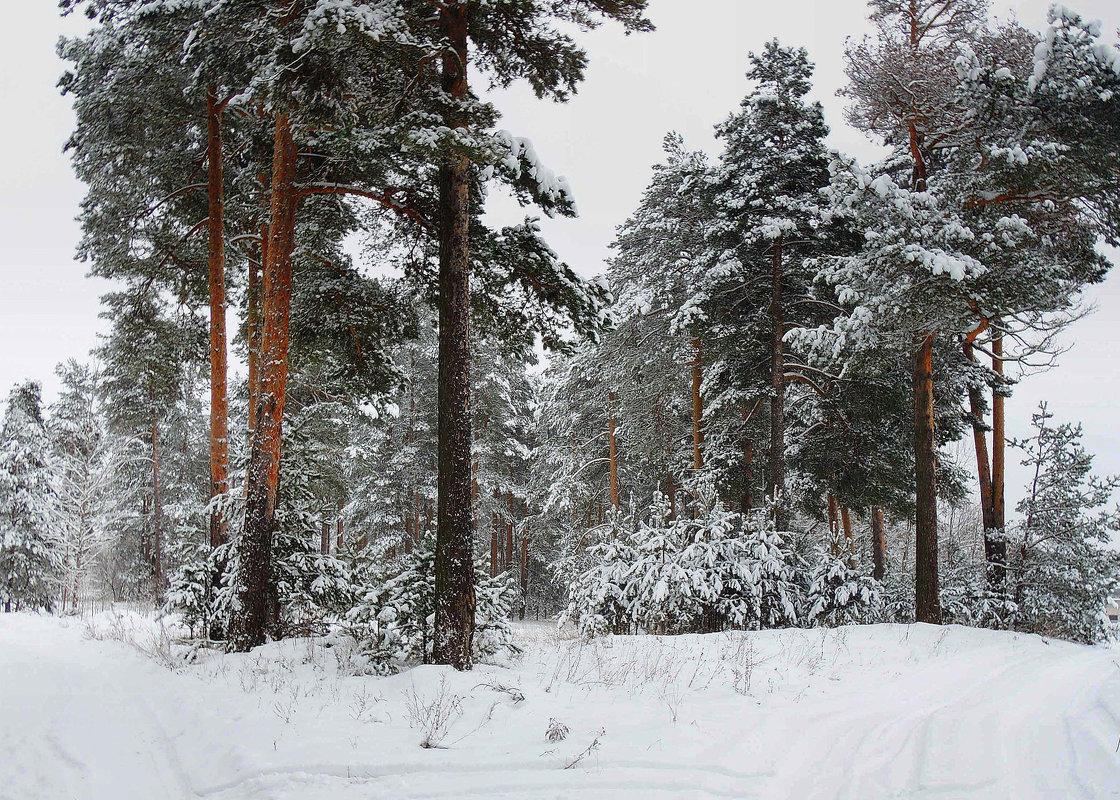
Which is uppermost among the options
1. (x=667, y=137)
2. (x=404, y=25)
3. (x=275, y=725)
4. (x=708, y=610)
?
(x=667, y=137)

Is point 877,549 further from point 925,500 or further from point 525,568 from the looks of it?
point 525,568

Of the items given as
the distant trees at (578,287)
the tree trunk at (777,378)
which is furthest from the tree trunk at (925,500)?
the tree trunk at (777,378)

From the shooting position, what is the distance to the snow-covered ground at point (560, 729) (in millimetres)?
3881

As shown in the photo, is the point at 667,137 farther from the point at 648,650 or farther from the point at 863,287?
the point at 648,650

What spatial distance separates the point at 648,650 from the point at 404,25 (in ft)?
25.5

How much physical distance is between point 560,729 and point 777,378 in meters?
11.4

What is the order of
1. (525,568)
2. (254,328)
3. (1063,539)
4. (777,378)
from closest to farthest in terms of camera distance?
(254,328)
(1063,539)
(777,378)
(525,568)

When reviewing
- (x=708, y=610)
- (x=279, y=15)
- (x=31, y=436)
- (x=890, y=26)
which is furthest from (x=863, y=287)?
(x=31, y=436)

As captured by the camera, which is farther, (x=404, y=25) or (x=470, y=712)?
(x=404, y=25)

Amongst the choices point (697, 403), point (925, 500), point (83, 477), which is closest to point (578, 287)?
point (925, 500)

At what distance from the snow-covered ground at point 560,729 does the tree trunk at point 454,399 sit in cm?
57

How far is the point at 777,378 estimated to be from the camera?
47.0ft

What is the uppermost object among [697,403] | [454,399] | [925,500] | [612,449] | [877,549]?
[697,403]

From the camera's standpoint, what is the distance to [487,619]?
277 inches
